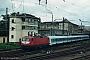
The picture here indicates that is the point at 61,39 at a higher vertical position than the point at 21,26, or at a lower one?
lower

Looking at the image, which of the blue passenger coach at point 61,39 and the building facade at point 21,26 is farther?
the building facade at point 21,26

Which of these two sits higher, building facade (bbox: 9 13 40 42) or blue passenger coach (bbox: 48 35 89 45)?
building facade (bbox: 9 13 40 42)

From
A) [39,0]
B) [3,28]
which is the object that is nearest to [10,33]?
[3,28]

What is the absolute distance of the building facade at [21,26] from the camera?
159 feet

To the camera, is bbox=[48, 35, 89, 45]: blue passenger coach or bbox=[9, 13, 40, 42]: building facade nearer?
bbox=[48, 35, 89, 45]: blue passenger coach

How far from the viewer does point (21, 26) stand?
166ft

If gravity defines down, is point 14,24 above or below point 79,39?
above

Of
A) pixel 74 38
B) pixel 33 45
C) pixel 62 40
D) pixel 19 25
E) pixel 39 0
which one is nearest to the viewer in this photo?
pixel 39 0

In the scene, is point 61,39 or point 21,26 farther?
point 21,26

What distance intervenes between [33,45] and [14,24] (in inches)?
876

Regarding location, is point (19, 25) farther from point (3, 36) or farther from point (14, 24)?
point (3, 36)

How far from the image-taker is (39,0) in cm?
2102

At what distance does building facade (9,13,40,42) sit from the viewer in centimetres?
4841

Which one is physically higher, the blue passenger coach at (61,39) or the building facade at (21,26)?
the building facade at (21,26)
